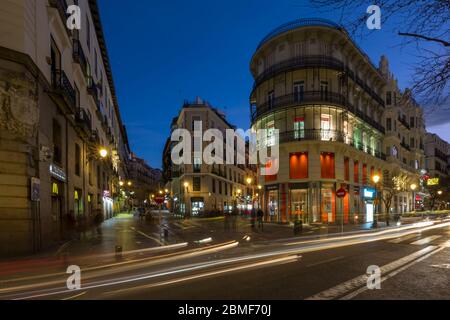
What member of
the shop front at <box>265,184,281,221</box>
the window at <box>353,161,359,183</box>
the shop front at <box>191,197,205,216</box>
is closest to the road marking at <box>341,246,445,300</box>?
the shop front at <box>265,184,281,221</box>

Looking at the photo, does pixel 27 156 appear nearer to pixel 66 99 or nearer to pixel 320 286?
pixel 66 99

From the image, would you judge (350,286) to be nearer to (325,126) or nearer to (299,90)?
(325,126)

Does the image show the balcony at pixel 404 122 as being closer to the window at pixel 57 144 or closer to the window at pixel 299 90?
the window at pixel 299 90

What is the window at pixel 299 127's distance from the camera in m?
31.1

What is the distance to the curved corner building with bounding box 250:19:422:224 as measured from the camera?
31016mm

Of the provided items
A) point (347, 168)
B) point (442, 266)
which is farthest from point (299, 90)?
point (442, 266)

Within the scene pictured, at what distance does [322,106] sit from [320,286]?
2608cm

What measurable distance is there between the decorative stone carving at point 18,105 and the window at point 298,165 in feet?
77.7

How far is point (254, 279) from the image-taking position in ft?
25.8

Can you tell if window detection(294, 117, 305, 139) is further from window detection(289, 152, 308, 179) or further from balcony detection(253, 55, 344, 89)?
balcony detection(253, 55, 344, 89)

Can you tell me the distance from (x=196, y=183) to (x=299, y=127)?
2620cm

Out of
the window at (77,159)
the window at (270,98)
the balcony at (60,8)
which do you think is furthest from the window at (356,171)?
the balcony at (60,8)

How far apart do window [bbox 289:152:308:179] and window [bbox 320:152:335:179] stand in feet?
4.89

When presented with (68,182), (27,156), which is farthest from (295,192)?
(27,156)
